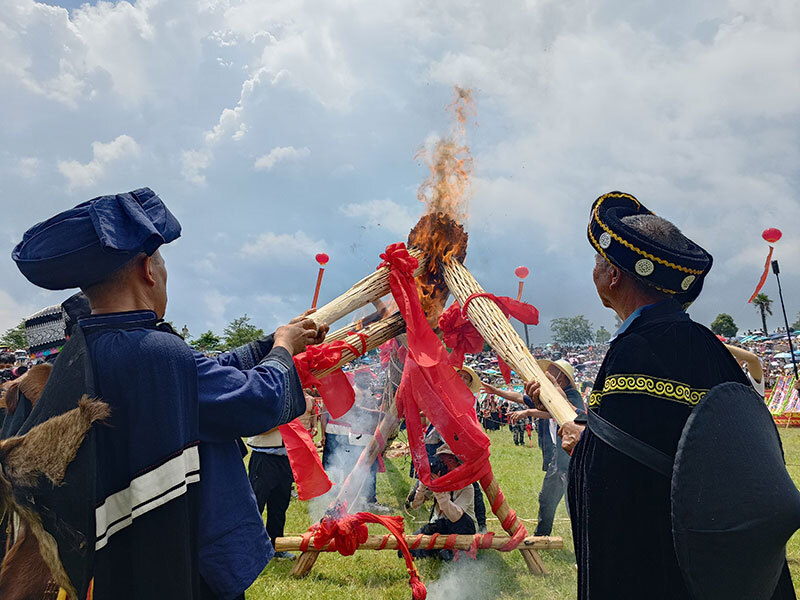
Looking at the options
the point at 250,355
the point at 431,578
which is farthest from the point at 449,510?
the point at 250,355

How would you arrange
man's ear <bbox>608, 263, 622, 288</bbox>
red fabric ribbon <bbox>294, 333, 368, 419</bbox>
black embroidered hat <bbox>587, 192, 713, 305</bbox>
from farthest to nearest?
red fabric ribbon <bbox>294, 333, 368, 419</bbox>, man's ear <bbox>608, 263, 622, 288</bbox>, black embroidered hat <bbox>587, 192, 713, 305</bbox>

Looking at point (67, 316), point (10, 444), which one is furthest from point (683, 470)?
point (67, 316)

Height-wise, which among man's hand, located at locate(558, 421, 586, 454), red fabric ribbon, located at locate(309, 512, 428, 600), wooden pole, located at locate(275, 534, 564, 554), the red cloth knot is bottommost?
wooden pole, located at locate(275, 534, 564, 554)

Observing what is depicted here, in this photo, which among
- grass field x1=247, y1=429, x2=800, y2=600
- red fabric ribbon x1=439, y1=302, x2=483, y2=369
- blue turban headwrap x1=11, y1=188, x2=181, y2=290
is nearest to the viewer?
blue turban headwrap x1=11, y1=188, x2=181, y2=290

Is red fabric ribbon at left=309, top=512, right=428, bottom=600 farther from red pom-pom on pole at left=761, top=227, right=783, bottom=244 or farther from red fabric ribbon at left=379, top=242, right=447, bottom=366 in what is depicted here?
red pom-pom on pole at left=761, top=227, right=783, bottom=244

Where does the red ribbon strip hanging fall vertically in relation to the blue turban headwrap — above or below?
below

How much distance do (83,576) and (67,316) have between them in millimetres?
1495

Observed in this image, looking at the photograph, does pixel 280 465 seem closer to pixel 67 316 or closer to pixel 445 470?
pixel 445 470

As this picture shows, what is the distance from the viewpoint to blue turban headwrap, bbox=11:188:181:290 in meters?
1.83

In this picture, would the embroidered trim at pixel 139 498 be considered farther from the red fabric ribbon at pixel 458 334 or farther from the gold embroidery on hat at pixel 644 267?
the red fabric ribbon at pixel 458 334

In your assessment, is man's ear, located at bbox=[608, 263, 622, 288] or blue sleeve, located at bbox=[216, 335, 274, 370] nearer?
man's ear, located at bbox=[608, 263, 622, 288]

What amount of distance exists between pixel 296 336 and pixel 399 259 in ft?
6.46

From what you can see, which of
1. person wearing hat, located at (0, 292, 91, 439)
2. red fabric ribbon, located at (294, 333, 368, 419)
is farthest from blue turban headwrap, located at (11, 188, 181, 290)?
red fabric ribbon, located at (294, 333, 368, 419)

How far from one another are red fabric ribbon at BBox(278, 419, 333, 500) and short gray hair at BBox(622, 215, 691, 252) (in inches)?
114
